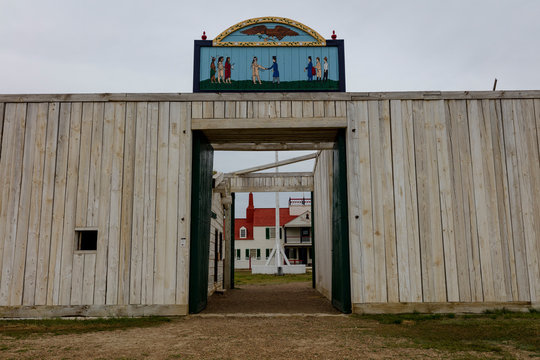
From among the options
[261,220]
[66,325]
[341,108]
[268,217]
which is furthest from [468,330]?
[268,217]

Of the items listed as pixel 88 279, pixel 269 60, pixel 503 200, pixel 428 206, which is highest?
pixel 269 60

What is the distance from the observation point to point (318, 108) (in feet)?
30.6

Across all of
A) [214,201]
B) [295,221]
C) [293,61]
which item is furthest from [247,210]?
[293,61]

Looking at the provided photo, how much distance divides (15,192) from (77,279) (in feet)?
6.84

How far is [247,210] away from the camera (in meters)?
47.1

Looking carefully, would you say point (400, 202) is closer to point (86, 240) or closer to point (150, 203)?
point (150, 203)

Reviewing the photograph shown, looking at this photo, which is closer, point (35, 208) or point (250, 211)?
point (35, 208)

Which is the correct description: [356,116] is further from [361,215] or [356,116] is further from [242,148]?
[242,148]

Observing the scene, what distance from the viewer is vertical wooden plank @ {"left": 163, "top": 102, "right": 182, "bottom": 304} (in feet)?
28.5

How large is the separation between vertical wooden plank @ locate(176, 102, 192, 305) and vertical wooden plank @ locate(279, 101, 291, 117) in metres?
1.84

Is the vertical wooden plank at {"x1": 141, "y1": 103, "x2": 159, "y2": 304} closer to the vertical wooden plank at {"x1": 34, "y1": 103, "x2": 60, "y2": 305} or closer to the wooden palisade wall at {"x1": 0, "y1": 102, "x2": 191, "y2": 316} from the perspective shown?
the wooden palisade wall at {"x1": 0, "y1": 102, "x2": 191, "y2": 316}

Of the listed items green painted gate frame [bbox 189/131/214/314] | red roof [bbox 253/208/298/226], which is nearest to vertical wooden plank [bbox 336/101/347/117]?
green painted gate frame [bbox 189/131/214/314]

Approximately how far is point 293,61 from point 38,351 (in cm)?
724

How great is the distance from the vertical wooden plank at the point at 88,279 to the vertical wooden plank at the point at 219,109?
11.7 ft
